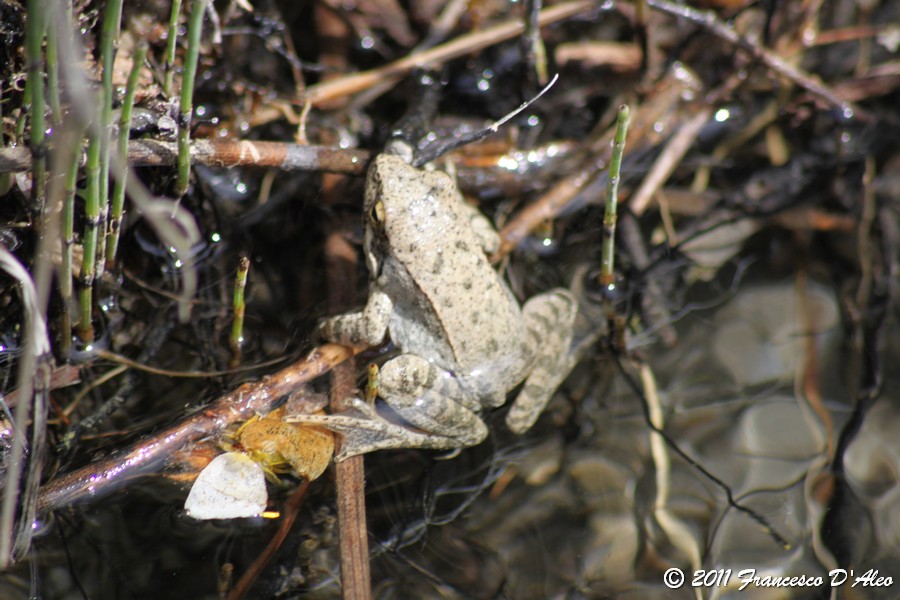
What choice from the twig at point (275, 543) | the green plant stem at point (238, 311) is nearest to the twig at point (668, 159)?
the green plant stem at point (238, 311)

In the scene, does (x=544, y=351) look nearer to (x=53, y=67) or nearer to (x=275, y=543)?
(x=275, y=543)

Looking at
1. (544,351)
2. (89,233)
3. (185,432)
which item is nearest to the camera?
(89,233)

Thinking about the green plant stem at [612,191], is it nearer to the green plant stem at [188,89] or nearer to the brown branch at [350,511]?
the brown branch at [350,511]

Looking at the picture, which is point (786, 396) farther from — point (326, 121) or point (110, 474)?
point (110, 474)

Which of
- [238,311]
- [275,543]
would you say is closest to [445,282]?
[238,311]

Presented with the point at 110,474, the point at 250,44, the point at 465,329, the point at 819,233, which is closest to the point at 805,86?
the point at 819,233

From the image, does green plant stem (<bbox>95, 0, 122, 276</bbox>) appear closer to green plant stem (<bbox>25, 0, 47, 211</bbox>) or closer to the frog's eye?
green plant stem (<bbox>25, 0, 47, 211</bbox>)

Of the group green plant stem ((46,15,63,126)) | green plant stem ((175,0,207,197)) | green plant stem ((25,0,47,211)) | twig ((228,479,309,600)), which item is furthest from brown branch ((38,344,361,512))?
green plant stem ((46,15,63,126))
